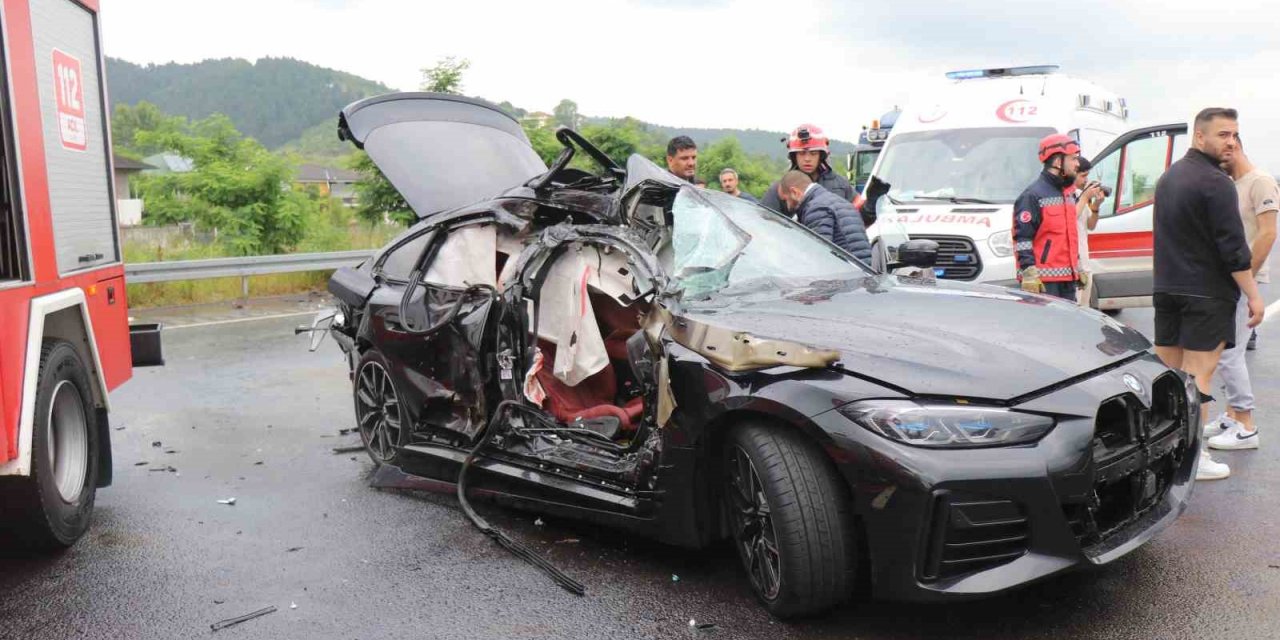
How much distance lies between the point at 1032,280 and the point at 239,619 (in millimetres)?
5314

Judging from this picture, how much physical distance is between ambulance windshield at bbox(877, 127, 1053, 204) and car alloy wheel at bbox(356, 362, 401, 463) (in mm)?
5731

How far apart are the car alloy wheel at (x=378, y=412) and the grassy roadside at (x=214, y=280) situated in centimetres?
881

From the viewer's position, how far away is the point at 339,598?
4055 mm

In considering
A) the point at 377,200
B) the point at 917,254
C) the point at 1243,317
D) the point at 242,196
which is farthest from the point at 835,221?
the point at 242,196

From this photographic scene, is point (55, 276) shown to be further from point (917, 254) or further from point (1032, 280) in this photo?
point (1032, 280)

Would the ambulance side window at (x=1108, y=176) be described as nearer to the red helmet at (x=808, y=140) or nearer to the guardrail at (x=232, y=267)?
the red helmet at (x=808, y=140)

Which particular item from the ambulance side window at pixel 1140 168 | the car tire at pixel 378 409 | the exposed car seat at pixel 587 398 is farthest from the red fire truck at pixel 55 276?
the ambulance side window at pixel 1140 168

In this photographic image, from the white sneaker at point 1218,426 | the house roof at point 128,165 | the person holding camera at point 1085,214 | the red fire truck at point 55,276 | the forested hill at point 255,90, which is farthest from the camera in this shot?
the forested hill at point 255,90

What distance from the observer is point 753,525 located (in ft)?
12.1

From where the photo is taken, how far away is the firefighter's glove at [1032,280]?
22.4 ft

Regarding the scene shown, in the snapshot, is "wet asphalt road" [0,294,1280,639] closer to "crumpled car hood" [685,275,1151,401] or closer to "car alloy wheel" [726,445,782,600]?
"car alloy wheel" [726,445,782,600]

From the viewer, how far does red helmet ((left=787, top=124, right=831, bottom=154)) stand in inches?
310

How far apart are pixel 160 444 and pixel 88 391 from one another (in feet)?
5.52

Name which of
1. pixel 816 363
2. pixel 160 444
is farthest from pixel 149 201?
pixel 816 363
